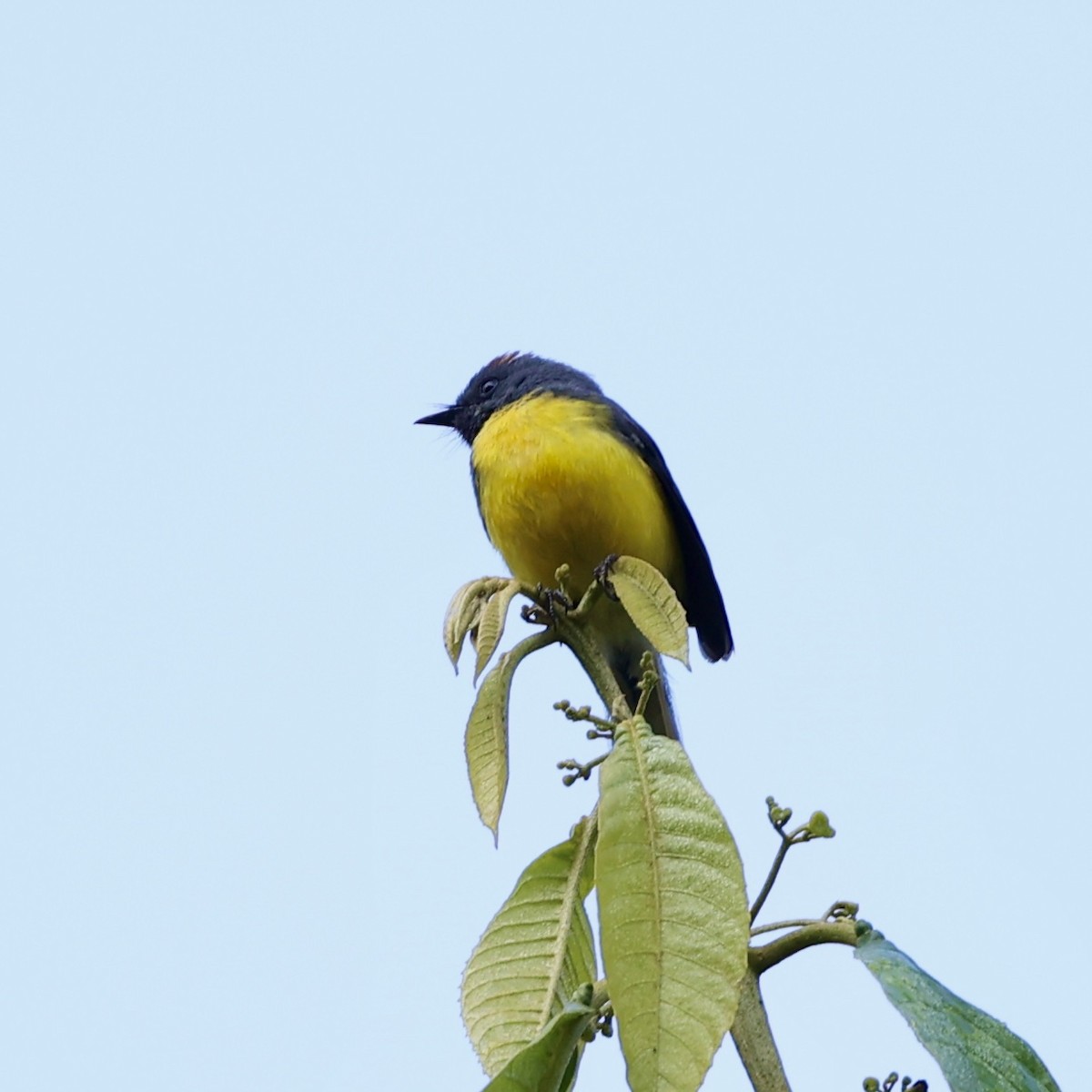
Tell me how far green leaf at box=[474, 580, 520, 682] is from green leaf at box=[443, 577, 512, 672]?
2.1 inches

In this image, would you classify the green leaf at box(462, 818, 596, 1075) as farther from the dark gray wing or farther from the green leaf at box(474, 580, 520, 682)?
the dark gray wing

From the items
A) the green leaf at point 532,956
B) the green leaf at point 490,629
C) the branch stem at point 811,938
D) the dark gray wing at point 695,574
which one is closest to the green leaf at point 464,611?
the green leaf at point 490,629

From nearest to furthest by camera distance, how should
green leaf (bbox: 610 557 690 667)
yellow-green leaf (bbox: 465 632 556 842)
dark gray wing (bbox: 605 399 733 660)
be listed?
yellow-green leaf (bbox: 465 632 556 842), green leaf (bbox: 610 557 690 667), dark gray wing (bbox: 605 399 733 660)

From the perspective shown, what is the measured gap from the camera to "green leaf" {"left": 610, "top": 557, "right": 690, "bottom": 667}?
2.37 m

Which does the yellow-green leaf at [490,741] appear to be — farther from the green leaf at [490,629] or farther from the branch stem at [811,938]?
the branch stem at [811,938]

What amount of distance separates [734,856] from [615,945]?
0.18 meters

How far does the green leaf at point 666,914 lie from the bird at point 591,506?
7.11 feet

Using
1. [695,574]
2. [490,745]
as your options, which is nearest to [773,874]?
[490,745]

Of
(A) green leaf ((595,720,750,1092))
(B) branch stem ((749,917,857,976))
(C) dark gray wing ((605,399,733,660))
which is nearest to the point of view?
(A) green leaf ((595,720,750,1092))

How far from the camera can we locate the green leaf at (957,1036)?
1699mm

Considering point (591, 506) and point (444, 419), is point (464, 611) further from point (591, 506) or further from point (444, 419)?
point (444, 419)

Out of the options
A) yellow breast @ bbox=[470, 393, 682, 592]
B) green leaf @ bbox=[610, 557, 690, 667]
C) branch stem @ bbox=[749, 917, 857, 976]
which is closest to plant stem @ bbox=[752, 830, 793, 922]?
branch stem @ bbox=[749, 917, 857, 976]

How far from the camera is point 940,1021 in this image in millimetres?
1749

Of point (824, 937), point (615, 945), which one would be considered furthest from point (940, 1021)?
point (615, 945)
